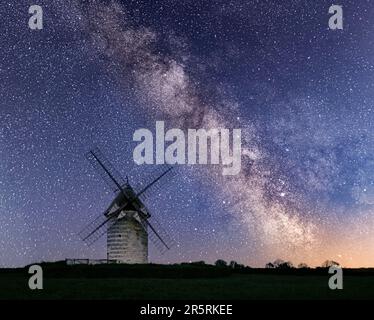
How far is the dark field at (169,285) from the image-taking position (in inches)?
1345

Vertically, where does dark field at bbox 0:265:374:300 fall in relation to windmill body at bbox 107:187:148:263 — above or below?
below

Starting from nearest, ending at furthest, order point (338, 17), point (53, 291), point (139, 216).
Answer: point (338, 17) → point (53, 291) → point (139, 216)

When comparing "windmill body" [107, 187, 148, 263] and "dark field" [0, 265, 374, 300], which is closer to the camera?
"dark field" [0, 265, 374, 300]

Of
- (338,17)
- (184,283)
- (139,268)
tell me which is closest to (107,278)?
(139,268)

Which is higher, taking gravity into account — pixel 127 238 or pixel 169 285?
pixel 127 238

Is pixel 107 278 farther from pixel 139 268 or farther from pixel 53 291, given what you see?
pixel 53 291

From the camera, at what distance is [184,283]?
41000 millimetres

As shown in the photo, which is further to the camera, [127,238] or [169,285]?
[127,238]

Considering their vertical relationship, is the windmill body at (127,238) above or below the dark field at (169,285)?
above

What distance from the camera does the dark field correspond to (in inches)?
1345

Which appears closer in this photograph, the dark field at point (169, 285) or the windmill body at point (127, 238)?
the dark field at point (169, 285)

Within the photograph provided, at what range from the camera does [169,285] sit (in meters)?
39.0
